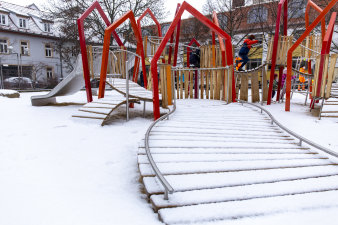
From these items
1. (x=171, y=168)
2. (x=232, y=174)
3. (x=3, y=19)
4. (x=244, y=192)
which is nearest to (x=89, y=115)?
(x=171, y=168)

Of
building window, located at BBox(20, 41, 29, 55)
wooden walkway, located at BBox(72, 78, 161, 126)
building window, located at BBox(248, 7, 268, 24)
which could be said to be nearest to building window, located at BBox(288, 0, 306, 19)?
building window, located at BBox(248, 7, 268, 24)

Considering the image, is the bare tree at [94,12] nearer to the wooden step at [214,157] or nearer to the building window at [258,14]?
the building window at [258,14]

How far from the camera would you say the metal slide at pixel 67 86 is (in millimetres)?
8711

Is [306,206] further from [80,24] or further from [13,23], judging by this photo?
[13,23]

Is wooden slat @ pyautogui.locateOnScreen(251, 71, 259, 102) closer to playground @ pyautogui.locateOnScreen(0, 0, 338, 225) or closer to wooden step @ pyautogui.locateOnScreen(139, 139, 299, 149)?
playground @ pyautogui.locateOnScreen(0, 0, 338, 225)

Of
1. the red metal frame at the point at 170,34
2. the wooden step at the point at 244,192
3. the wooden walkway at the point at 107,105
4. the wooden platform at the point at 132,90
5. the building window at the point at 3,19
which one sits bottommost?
the wooden step at the point at 244,192

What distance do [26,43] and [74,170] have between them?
102 feet

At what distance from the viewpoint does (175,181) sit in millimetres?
A: 2975

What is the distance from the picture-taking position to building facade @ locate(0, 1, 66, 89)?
26.4m

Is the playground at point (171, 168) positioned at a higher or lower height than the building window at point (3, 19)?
lower

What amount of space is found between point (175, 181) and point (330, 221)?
1.65 m

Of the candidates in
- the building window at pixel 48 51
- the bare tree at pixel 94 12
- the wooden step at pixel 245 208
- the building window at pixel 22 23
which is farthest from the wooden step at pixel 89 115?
the building window at pixel 22 23

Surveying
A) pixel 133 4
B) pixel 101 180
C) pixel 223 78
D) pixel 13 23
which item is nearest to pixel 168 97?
pixel 223 78

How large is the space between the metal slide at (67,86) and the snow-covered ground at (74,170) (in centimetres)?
247
